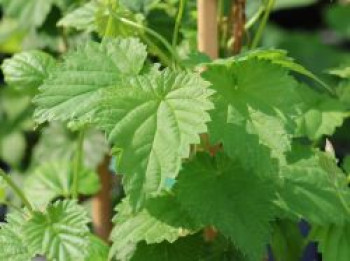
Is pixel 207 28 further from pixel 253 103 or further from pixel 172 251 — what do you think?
pixel 172 251

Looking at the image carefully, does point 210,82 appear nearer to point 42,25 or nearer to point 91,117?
point 91,117

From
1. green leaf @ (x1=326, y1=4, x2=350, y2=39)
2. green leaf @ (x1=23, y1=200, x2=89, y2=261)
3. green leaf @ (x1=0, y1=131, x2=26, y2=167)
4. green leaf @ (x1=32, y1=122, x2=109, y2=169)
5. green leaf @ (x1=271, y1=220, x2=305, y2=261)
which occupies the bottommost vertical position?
green leaf @ (x1=0, y1=131, x2=26, y2=167)

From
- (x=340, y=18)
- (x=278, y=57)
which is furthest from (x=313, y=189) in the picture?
(x=340, y=18)

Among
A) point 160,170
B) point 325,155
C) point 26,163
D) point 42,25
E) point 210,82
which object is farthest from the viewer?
point 26,163

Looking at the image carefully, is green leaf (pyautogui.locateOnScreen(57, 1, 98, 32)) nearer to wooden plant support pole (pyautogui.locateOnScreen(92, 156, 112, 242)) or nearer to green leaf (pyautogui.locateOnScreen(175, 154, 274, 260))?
green leaf (pyautogui.locateOnScreen(175, 154, 274, 260))

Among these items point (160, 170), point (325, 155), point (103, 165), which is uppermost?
point (160, 170)

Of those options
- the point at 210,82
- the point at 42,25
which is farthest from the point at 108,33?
the point at 42,25

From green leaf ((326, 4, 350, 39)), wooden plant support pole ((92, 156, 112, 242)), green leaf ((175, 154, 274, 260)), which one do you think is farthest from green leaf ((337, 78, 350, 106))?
green leaf ((326, 4, 350, 39))
